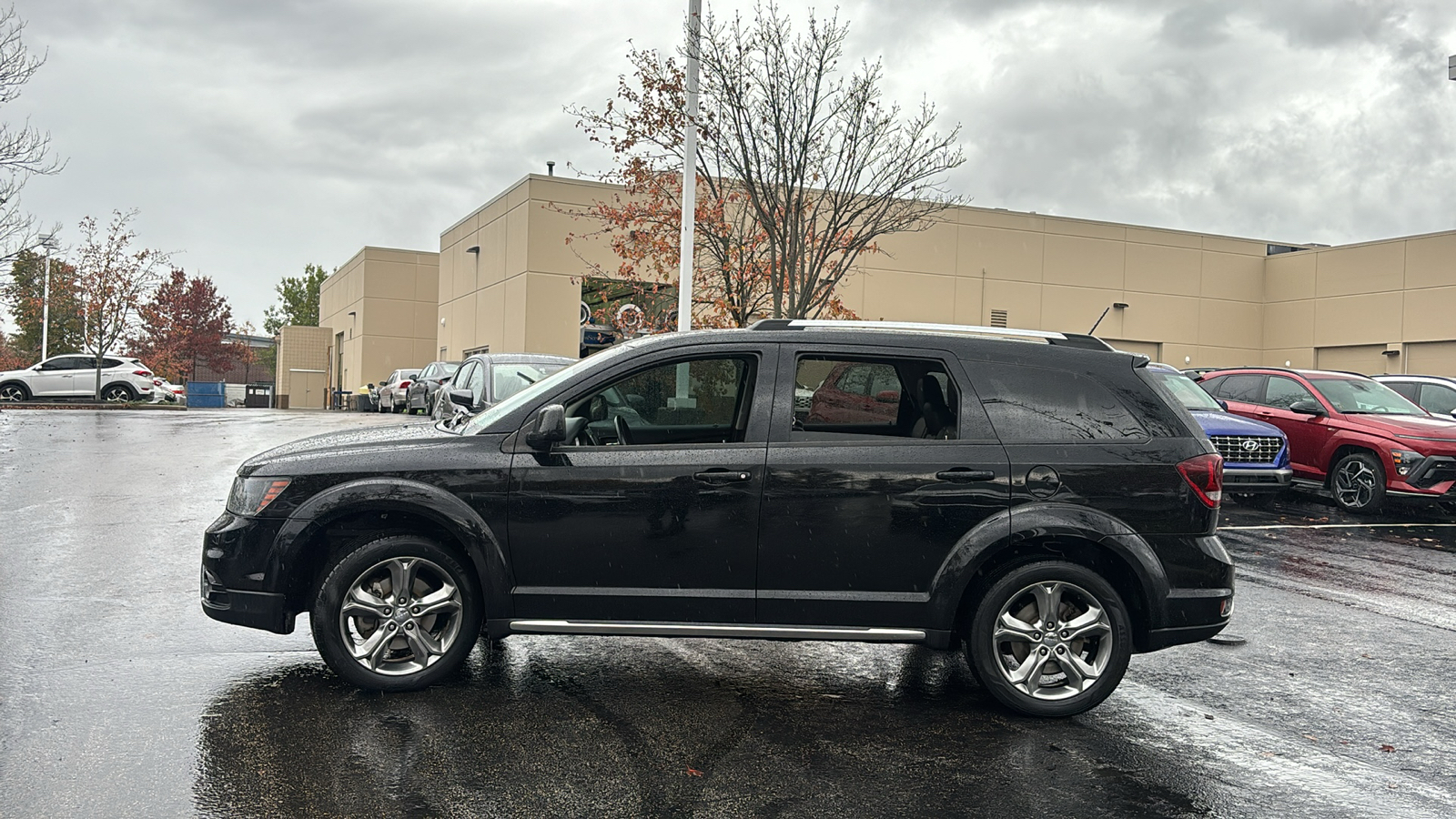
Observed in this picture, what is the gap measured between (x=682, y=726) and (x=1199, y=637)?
99.0 inches

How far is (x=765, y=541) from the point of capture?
16.8 ft

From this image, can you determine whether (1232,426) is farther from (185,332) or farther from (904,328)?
(185,332)

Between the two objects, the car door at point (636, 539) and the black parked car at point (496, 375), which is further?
the black parked car at point (496, 375)

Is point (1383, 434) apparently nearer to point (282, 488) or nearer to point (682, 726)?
point (682, 726)

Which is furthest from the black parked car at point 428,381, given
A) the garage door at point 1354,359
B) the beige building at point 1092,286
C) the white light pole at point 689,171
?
the garage door at point 1354,359

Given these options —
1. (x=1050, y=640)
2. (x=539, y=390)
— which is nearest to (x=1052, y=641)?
(x=1050, y=640)

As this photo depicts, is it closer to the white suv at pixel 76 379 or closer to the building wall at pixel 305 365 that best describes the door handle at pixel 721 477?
the white suv at pixel 76 379

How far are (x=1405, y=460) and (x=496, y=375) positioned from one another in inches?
436

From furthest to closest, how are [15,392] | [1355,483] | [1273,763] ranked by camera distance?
[15,392]
[1355,483]
[1273,763]

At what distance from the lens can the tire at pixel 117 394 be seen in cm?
3550

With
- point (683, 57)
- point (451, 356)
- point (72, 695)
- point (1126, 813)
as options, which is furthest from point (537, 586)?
point (451, 356)

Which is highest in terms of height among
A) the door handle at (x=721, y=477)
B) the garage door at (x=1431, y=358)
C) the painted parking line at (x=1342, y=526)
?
the garage door at (x=1431, y=358)

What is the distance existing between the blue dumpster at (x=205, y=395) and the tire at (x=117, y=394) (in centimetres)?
1130

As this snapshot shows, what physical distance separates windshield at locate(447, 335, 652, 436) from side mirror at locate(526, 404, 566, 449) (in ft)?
0.93
